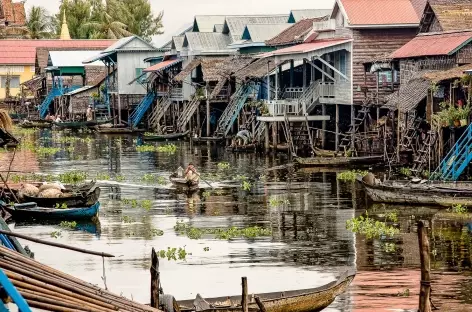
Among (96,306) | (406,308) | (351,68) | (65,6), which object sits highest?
(65,6)

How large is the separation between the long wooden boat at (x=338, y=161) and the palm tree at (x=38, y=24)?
65434 mm

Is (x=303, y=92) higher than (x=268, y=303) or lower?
higher

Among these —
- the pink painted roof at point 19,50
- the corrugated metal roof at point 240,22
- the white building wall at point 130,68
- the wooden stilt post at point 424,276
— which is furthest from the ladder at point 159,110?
the wooden stilt post at point 424,276

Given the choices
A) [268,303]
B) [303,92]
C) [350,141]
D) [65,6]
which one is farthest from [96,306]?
[65,6]

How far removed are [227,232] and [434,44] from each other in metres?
15.0

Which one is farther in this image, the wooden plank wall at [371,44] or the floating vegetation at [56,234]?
the wooden plank wall at [371,44]

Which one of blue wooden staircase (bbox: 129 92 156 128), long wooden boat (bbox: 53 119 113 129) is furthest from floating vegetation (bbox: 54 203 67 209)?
long wooden boat (bbox: 53 119 113 129)

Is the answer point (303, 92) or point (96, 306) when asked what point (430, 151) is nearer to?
point (303, 92)

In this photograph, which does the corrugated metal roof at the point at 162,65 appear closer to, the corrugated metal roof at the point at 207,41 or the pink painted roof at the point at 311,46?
the corrugated metal roof at the point at 207,41

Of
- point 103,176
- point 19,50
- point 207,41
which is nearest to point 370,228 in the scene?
point 103,176

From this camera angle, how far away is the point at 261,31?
58625 millimetres

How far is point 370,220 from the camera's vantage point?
2800 centimetres

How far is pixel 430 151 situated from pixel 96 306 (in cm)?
2518

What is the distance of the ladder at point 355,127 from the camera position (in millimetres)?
43250
